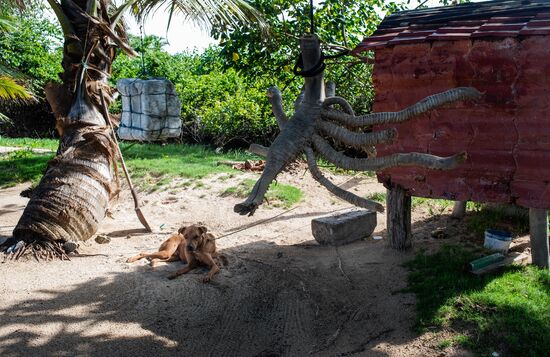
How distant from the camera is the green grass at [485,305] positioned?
5.07 metres

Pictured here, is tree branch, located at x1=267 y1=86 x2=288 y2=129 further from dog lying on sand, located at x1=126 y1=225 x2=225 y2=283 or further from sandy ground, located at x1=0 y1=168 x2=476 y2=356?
dog lying on sand, located at x1=126 y1=225 x2=225 y2=283

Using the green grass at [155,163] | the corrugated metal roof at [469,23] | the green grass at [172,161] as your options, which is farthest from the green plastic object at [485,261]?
the green grass at [172,161]

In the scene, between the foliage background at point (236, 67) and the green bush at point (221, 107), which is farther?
the green bush at point (221, 107)

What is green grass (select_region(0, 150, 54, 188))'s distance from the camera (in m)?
11.8

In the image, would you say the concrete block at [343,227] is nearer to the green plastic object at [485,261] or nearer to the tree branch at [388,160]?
the green plastic object at [485,261]

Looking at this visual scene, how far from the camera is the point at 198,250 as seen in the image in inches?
266

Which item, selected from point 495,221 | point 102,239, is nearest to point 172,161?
point 102,239

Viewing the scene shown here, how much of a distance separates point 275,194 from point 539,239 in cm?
490

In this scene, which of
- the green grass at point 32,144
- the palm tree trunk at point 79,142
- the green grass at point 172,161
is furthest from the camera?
the green grass at point 32,144

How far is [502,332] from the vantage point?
17.0 feet

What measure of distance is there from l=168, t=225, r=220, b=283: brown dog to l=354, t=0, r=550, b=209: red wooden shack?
2615 mm

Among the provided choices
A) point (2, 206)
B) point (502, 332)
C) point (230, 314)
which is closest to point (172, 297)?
point (230, 314)

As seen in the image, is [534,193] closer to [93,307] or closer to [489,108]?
[489,108]

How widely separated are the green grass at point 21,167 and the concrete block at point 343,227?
22.5 ft
